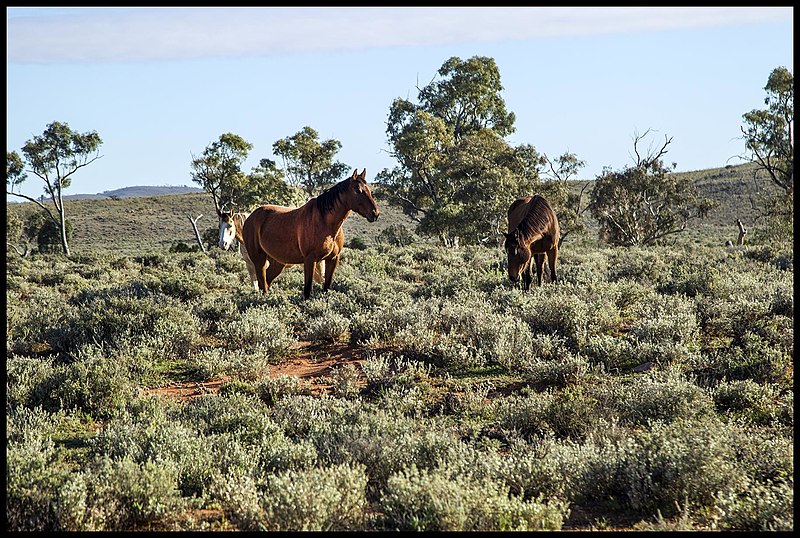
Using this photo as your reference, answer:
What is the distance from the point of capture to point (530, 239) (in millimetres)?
14297

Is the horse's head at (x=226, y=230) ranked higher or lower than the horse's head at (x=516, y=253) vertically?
higher

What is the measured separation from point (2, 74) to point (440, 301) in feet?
30.2

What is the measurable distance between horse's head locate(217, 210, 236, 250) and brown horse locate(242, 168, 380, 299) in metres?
2.17

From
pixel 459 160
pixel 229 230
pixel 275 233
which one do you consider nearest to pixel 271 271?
pixel 275 233

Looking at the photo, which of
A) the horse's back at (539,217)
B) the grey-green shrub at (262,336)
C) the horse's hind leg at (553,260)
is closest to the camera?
→ the grey-green shrub at (262,336)

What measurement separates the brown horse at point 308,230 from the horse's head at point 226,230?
217 cm

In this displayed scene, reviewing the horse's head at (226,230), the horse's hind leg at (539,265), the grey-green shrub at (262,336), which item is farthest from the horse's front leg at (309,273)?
the horse's hind leg at (539,265)

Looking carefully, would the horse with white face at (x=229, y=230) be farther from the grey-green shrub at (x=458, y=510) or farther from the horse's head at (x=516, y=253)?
the grey-green shrub at (x=458, y=510)

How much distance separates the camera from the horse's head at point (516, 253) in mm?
13852

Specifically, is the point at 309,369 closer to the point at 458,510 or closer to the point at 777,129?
the point at 458,510

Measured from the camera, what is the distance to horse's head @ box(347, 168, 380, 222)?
12.9 metres

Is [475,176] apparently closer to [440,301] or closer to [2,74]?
[440,301]

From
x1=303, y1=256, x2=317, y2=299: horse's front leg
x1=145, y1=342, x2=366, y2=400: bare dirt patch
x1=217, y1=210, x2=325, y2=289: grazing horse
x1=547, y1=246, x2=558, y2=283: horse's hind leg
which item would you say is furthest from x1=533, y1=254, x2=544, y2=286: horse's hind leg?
x1=145, y1=342, x2=366, y2=400: bare dirt patch

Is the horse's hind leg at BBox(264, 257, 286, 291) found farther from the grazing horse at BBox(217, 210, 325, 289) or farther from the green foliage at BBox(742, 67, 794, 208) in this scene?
the green foliage at BBox(742, 67, 794, 208)
